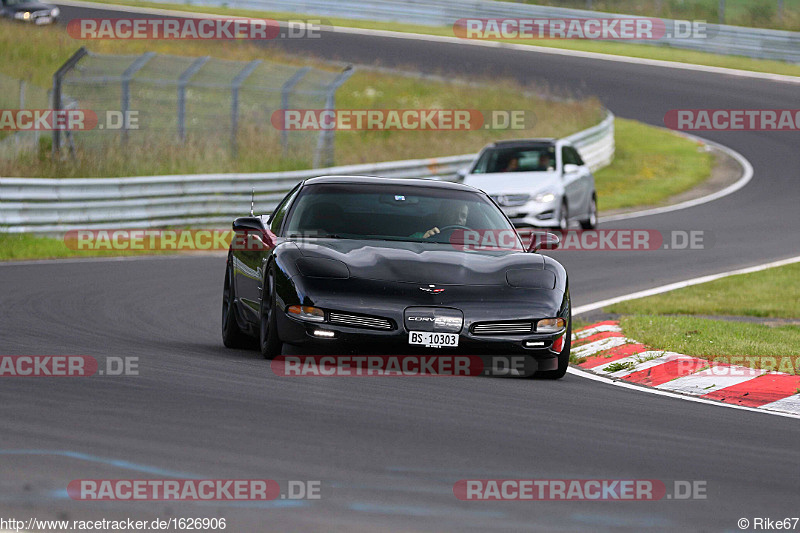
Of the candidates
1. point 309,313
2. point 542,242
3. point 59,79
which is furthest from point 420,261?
point 59,79

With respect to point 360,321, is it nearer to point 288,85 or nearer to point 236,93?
point 236,93

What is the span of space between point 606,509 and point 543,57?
4190cm

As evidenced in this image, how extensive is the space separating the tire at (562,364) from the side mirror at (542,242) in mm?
878

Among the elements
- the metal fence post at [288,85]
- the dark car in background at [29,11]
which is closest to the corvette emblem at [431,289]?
the metal fence post at [288,85]

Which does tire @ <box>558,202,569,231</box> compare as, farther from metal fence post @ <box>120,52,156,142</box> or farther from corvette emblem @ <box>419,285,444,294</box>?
corvette emblem @ <box>419,285,444,294</box>

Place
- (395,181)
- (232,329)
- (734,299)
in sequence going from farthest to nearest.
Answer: (734,299) < (232,329) < (395,181)

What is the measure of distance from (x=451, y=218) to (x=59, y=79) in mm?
13173

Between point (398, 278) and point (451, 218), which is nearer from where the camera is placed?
point (398, 278)

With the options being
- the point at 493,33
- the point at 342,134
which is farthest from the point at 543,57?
the point at 342,134

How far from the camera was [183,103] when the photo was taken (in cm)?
2412

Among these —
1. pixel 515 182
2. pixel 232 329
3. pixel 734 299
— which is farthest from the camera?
pixel 515 182

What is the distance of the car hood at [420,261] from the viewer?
883cm

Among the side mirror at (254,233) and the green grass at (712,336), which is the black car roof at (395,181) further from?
the green grass at (712,336)

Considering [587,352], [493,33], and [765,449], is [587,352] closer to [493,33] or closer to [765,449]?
[765,449]
